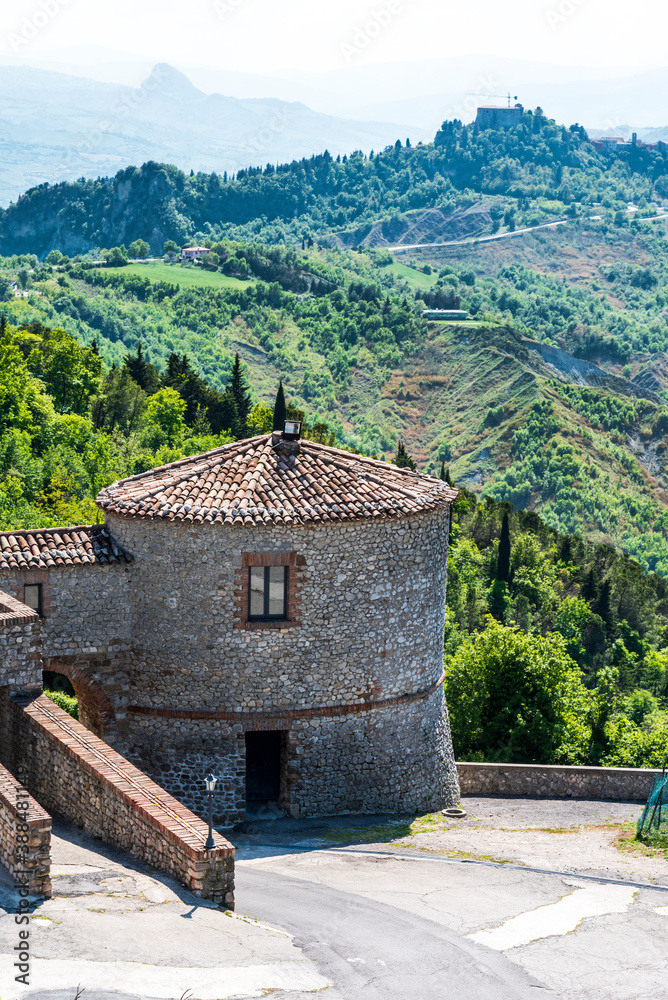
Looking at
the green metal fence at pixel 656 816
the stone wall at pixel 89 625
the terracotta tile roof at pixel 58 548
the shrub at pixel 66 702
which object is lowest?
the shrub at pixel 66 702

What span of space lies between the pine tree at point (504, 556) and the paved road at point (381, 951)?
63.2 meters

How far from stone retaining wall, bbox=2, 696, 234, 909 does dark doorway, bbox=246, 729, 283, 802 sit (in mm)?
5417

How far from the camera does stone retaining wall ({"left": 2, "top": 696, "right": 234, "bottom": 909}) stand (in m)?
17.9

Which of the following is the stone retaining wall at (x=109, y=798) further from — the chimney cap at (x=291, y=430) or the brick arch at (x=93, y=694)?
the chimney cap at (x=291, y=430)

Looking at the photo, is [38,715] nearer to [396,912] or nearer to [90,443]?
[396,912]

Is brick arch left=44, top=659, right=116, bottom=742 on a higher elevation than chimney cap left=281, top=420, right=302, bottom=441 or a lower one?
lower

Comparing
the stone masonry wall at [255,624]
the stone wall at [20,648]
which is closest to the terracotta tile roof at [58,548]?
the stone masonry wall at [255,624]

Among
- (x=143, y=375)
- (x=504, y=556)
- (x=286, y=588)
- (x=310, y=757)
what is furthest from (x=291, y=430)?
(x=504, y=556)

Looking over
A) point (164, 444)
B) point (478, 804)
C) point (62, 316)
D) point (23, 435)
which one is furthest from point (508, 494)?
point (478, 804)

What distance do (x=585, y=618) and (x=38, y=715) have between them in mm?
70440

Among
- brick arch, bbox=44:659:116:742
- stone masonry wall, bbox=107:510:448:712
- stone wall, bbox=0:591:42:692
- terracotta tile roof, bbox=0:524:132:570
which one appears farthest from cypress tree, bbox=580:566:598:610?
stone wall, bbox=0:591:42:692

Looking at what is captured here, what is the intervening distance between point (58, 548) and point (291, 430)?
5.31 meters

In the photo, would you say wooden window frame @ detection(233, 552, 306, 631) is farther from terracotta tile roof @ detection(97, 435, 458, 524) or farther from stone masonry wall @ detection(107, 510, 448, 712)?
terracotta tile roof @ detection(97, 435, 458, 524)

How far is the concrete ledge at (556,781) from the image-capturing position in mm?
29531
